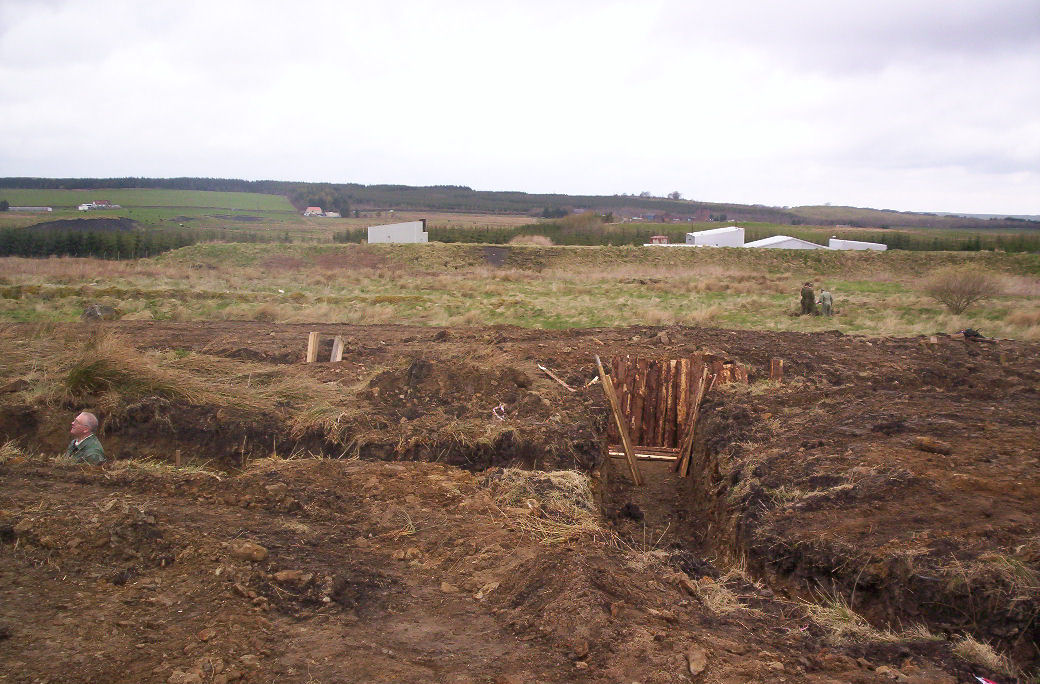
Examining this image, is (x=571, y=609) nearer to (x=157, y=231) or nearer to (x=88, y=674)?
(x=88, y=674)

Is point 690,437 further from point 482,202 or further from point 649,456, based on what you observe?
point 482,202

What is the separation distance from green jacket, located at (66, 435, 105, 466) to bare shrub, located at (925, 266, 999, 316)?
19.7 meters

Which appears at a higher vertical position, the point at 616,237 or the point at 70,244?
the point at 616,237

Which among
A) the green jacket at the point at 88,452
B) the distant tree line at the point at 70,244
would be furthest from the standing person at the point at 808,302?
the distant tree line at the point at 70,244

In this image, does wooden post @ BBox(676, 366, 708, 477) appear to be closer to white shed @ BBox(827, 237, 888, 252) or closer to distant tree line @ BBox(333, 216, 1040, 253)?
distant tree line @ BBox(333, 216, 1040, 253)

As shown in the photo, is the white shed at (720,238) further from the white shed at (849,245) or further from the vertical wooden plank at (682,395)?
the vertical wooden plank at (682,395)

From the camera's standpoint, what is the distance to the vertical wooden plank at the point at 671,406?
998 centimetres

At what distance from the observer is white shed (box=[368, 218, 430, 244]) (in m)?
52.4

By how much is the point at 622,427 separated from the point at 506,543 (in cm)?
454

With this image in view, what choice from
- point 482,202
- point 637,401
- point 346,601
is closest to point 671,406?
point 637,401

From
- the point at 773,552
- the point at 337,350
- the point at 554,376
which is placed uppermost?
the point at 337,350

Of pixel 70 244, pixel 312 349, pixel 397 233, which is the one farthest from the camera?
pixel 397 233

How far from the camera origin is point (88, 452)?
6.77 metres

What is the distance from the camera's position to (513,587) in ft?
15.1
